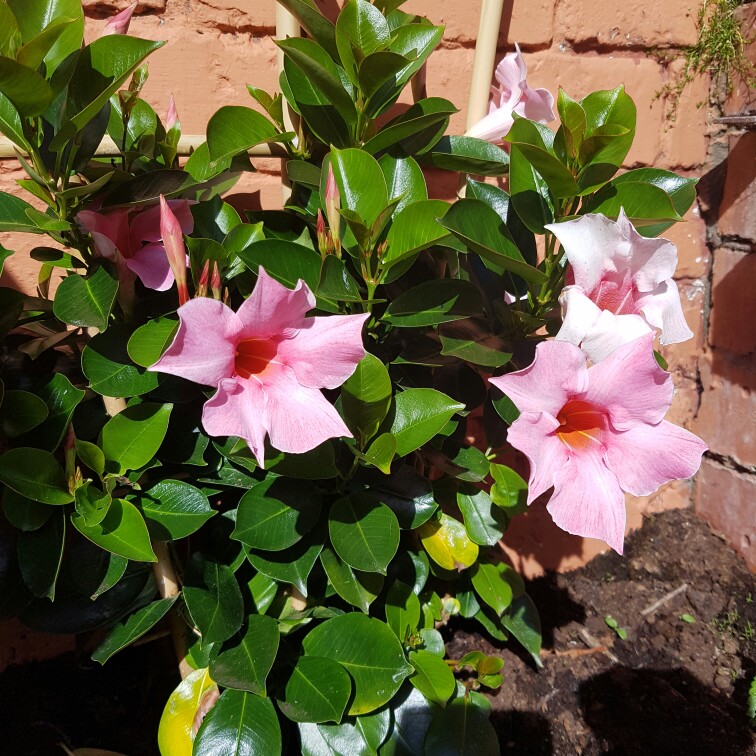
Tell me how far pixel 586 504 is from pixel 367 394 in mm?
346

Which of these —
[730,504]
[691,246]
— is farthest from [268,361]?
[730,504]

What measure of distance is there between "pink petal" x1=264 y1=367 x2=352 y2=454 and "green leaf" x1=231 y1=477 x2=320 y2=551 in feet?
0.88

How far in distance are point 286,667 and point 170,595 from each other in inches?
10.3

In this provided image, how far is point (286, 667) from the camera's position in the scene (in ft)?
3.67

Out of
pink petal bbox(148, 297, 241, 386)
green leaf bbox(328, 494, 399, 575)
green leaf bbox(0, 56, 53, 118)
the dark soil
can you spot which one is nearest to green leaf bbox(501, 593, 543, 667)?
the dark soil

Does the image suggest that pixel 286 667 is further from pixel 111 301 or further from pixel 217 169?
pixel 217 169

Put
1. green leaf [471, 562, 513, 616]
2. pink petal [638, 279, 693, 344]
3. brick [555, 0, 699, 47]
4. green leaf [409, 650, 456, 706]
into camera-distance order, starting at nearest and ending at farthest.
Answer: pink petal [638, 279, 693, 344] → green leaf [409, 650, 456, 706] → green leaf [471, 562, 513, 616] → brick [555, 0, 699, 47]

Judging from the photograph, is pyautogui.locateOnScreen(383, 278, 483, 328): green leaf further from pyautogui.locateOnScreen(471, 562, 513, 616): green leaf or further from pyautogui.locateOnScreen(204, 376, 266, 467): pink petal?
pyautogui.locateOnScreen(471, 562, 513, 616): green leaf

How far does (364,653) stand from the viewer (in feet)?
3.62

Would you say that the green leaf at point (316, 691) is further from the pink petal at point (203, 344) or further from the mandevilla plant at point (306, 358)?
the pink petal at point (203, 344)

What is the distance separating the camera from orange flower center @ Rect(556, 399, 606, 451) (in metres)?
0.86

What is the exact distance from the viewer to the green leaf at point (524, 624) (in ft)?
4.61

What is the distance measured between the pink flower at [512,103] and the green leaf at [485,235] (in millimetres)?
288

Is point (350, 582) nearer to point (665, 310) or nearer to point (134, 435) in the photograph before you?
point (134, 435)
